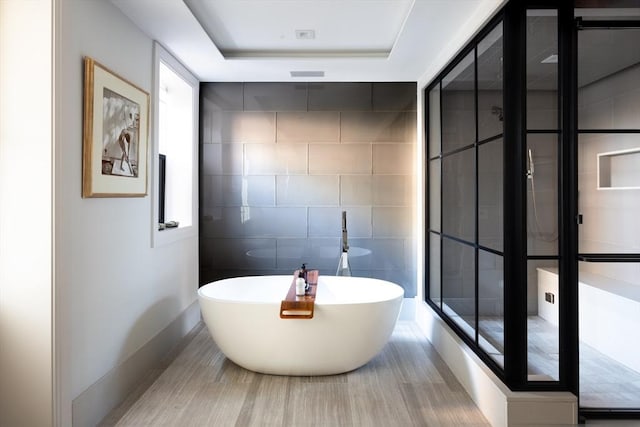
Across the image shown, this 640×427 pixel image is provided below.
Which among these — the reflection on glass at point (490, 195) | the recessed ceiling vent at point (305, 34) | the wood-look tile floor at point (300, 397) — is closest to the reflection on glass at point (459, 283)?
the reflection on glass at point (490, 195)

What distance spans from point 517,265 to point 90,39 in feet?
8.58

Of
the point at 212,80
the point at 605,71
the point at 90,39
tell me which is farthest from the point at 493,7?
the point at 212,80

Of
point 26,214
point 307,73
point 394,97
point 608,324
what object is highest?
point 307,73

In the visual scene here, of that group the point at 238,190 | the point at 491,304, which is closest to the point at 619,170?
the point at 491,304

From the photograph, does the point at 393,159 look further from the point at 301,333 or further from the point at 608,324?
the point at 608,324

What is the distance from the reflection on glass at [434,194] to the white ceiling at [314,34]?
837 mm

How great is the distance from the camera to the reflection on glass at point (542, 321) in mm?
2338

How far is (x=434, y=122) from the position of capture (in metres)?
4.00

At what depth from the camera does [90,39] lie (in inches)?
93.2

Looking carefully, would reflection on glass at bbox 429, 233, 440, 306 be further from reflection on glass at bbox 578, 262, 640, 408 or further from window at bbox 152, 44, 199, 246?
window at bbox 152, 44, 199, 246

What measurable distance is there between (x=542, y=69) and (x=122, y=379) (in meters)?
3.06

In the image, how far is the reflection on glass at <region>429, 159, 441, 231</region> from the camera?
3846mm

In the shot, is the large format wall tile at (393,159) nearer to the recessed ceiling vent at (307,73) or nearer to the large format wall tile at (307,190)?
the large format wall tile at (307,190)

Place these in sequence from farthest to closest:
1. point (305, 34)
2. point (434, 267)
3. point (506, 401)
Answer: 1. point (434, 267)
2. point (305, 34)
3. point (506, 401)
